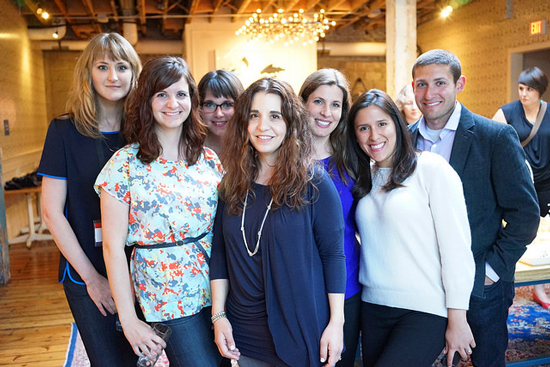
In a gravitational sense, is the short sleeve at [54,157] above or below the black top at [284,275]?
above

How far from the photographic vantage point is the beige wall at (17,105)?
802cm

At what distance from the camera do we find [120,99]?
6.96ft

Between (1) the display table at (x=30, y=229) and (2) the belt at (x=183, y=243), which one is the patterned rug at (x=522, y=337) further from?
(1) the display table at (x=30, y=229)

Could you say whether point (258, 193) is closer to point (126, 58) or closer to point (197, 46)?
point (126, 58)

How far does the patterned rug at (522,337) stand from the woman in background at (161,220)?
205 centimetres

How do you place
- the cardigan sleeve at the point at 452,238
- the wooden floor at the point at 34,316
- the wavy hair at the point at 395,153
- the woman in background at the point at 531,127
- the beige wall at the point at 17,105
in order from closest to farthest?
the cardigan sleeve at the point at 452,238 → the wavy hair at the point at 395,153 → the wooden floor at the point at 34,316 → the woman in background at the point at 531,127 → the beige wall at the point at 17,105

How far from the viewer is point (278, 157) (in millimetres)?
1884

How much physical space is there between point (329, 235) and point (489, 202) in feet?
2.84

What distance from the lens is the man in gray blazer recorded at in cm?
217

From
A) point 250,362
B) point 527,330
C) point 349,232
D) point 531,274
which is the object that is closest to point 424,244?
point 349,232

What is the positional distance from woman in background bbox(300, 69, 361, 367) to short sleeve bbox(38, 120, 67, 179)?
1053 mm

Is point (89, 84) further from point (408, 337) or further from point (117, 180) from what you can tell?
point (408, 337)

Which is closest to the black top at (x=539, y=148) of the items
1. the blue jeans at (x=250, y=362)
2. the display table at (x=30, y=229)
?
the blue jeans at (x=250, y=362)

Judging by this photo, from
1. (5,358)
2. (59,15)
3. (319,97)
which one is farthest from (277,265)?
(59,15)
